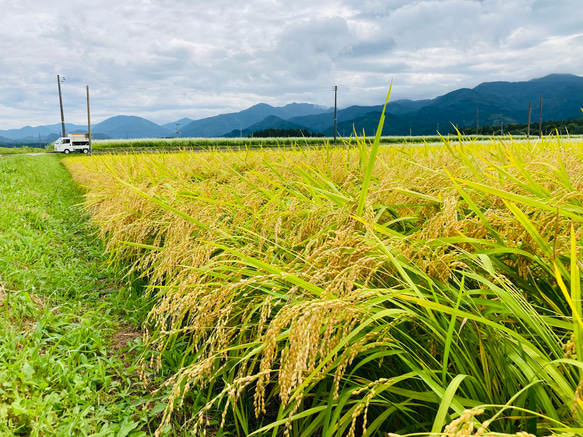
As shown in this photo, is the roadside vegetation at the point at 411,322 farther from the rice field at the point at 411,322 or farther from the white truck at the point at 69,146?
the white truck at the point at 69,146

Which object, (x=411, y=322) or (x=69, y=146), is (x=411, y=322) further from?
(x=69, y=146)

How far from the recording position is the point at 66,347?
80.0 inches

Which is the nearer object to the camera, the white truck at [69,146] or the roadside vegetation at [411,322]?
the roadside vegetation at [411,322]

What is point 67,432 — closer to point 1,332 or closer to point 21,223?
point 1,332

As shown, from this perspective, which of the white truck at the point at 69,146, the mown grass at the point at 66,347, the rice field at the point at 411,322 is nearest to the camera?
the rice field at the point at 411,322

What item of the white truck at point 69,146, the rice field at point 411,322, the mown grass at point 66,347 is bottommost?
the mown grass at point 66,347

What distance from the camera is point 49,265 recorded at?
3393mm

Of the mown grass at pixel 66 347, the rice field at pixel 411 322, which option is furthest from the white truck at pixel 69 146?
the rice field at pixel 411 322

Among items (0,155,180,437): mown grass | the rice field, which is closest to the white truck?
(0,155,180,437): mown grass

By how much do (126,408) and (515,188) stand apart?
2.13m

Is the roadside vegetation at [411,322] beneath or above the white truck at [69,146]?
beneath

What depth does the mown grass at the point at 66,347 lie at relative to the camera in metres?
1.55

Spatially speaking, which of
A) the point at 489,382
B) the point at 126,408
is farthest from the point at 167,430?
the point at 489,382

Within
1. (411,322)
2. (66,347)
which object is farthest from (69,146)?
(411,322)
